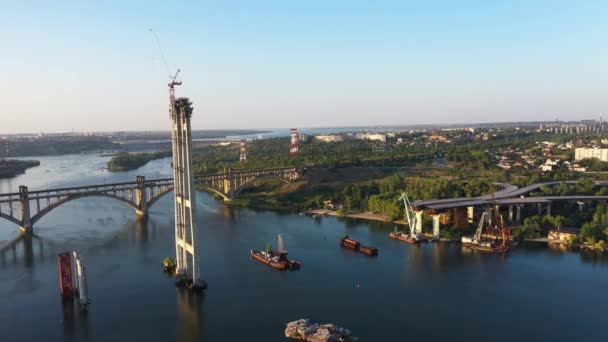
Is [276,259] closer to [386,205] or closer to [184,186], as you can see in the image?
[184,186]

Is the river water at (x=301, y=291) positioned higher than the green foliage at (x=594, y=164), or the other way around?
the green foliage at (x=594, y=164)

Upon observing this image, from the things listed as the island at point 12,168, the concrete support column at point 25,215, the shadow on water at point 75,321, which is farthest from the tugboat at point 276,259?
the island at point 12,168

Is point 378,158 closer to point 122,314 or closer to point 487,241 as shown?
point 487,241

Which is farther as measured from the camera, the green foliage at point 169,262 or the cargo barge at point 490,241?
the cargo barge at point 490,241

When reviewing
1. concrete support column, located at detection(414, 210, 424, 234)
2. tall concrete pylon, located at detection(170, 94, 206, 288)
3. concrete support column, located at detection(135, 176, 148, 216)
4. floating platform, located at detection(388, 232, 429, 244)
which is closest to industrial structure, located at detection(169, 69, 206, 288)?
tall concrete pylon, located at detection(170, 94, 206, 288)

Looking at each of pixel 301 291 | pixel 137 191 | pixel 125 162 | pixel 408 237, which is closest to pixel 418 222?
pixel 408 237

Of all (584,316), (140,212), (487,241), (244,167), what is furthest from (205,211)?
(584,316)

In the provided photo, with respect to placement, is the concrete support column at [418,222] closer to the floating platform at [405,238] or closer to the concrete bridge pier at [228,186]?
the floating platform at [405,238]
